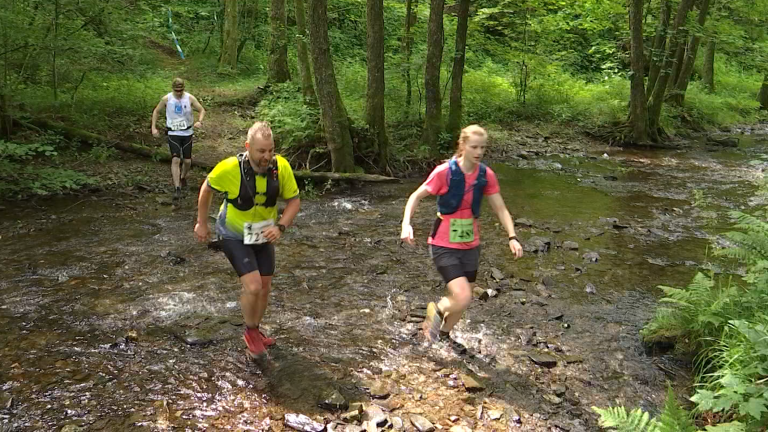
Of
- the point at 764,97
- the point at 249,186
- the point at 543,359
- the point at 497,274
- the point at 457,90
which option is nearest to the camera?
the point at 249,186

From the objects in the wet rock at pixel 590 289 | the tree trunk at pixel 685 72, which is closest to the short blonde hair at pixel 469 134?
the wet rock at pixel 590 289

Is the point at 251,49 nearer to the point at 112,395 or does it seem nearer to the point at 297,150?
the point at 297,150

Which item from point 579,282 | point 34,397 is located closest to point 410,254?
point 579,282

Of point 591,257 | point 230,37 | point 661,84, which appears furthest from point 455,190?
point 230,37

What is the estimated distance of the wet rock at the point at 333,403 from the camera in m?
4.61

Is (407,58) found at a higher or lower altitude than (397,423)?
higher

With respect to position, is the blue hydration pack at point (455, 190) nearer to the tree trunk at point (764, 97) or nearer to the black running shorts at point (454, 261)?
the black running shorts at point (454, 261)

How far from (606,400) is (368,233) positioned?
5548 millimetres

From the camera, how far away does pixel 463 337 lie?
6031mm

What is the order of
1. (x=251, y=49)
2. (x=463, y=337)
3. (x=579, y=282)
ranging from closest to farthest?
(x=463, y=337) → (x=579, y=282) → (x=251, y=49)

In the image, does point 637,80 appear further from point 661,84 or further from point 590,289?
point 590,289

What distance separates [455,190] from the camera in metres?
5.28

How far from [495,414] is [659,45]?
21.3 m

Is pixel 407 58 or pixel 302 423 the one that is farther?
pixel 407 58
